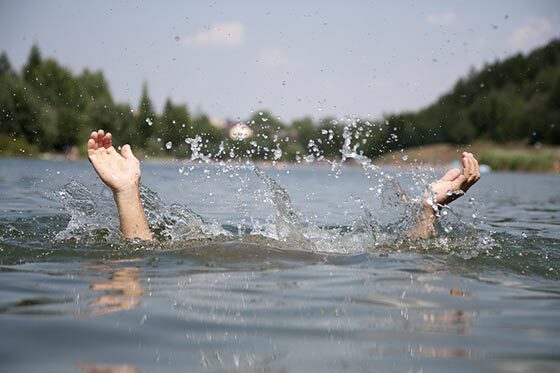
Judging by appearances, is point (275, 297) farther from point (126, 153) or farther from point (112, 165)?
point (126, 153)

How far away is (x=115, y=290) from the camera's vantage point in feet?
10.5

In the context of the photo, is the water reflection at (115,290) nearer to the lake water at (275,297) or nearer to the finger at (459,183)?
the lake water at (275,297)

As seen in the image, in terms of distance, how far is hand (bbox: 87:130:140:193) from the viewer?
16.0 feet

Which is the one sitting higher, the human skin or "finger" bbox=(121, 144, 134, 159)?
"finger" bbox=(121, 144, 134, 159)

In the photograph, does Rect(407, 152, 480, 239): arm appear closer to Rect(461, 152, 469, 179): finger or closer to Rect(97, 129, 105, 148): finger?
Rect(461, 152, 469, 179): finger

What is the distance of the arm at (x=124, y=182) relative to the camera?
4816mm

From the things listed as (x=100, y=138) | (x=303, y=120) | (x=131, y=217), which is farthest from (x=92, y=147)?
(x=303, y=120)

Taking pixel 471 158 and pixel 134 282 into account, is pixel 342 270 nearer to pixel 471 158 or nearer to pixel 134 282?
pixel 134 282

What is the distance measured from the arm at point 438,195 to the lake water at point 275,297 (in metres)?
0.10

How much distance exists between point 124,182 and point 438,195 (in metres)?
2.19

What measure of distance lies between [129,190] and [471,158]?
2.40 m

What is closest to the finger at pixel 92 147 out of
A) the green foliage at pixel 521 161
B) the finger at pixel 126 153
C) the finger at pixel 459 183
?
the finger at pixel 126 153

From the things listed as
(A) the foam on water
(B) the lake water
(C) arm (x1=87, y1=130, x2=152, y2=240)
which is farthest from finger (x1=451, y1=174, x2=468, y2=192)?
(C) arm (x1=87, y1=130, x2=152, y2=240)

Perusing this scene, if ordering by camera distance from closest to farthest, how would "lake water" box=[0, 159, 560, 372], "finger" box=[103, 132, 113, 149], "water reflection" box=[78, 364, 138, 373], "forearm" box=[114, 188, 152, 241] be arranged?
"water reflection" box=[78, 364, 138, 373], "lake water" box=[0, 159, 560, 372], "forearm" box=[114, 188, 152, 241], "finger" box=[103, 132, 113, 149]
